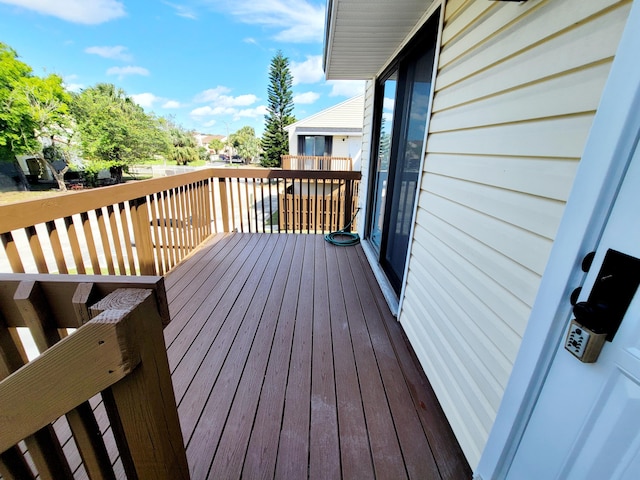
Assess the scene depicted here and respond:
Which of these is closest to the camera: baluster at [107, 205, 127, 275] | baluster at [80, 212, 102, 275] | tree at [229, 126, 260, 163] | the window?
baluster at [80, 212, 102, 275]

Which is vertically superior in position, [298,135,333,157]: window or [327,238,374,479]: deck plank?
[298,135,333,157]: window

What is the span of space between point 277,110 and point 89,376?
2689 centimetres

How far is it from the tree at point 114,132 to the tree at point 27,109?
39.3 inches

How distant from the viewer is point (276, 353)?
5.90 ft

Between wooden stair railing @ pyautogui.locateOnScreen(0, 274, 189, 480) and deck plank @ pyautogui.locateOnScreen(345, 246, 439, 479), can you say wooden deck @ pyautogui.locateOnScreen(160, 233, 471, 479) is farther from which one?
wooden stair railing @ pyautogui.locateOnScreen(0, 274, 189, 480)

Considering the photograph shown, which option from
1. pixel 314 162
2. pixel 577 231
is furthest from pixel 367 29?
pixel 314 162

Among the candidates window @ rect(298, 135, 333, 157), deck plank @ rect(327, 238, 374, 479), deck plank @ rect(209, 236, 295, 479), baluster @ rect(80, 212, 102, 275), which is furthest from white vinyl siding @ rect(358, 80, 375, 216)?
window @ rect(298, 135, 333, 157)

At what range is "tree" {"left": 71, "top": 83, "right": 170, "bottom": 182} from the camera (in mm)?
15945

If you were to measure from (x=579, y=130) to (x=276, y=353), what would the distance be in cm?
180

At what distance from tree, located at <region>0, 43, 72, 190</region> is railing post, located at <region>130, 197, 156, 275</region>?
16925mm

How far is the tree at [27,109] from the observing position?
40.1 ft

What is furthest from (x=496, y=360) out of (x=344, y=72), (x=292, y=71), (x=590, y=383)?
(x=292, y=71)

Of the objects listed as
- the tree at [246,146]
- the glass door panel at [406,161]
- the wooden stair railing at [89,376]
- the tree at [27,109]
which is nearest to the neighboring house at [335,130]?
the glass door panel at [406,161]

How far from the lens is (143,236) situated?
2379mm
